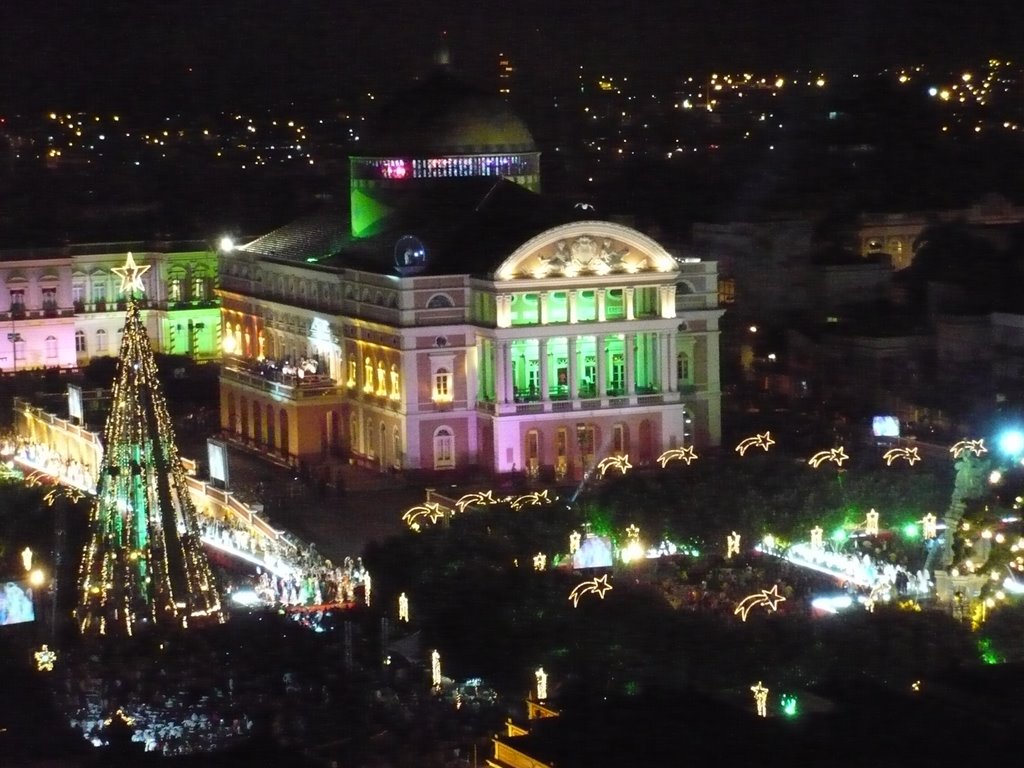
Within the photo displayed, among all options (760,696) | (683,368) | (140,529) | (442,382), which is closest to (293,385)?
(442,382)

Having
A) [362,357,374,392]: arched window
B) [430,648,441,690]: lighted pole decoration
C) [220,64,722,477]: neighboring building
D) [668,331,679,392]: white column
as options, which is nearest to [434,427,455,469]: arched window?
[220,64,722,477]: neighboring building

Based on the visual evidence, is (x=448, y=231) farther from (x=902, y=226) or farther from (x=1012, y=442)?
(x=902, y=226)

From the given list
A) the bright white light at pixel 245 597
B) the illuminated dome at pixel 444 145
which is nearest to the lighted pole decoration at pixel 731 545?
the bright white light at pixel 245 597

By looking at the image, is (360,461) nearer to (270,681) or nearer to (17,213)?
(17,213)

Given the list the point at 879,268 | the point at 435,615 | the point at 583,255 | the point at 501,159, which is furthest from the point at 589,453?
the point at 879,268

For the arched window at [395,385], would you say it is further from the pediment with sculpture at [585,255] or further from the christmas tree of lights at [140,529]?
the christmas tree of lights at [140,529]
